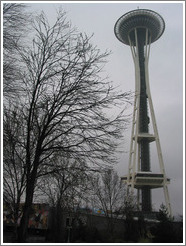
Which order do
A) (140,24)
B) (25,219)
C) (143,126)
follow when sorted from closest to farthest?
(25,219) < (143,126) < (140,24)

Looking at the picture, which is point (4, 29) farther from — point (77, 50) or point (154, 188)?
point (154, 188)

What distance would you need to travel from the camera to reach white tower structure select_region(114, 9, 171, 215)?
1918 inches

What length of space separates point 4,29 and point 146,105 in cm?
5130

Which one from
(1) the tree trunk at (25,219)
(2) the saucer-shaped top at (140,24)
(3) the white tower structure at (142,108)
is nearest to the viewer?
(1) the tree trunk at (25,219)

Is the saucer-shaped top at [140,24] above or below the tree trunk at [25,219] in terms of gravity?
above

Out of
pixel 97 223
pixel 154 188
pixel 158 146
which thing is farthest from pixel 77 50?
pixel 154 188

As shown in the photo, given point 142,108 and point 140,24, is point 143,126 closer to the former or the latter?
point 142,108

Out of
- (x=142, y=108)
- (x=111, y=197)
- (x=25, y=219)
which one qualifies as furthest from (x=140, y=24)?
(x=25, y=219)

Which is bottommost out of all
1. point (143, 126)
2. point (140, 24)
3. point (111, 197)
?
point (111, 197)

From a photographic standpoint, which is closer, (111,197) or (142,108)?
(111,197)

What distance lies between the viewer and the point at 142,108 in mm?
55688

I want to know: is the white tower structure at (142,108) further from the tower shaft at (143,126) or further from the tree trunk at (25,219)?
the tree trunk at (25,219)

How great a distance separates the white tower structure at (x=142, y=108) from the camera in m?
48.7

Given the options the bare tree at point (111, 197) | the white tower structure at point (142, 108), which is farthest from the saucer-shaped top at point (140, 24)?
the bare tree at point (111, 197)
